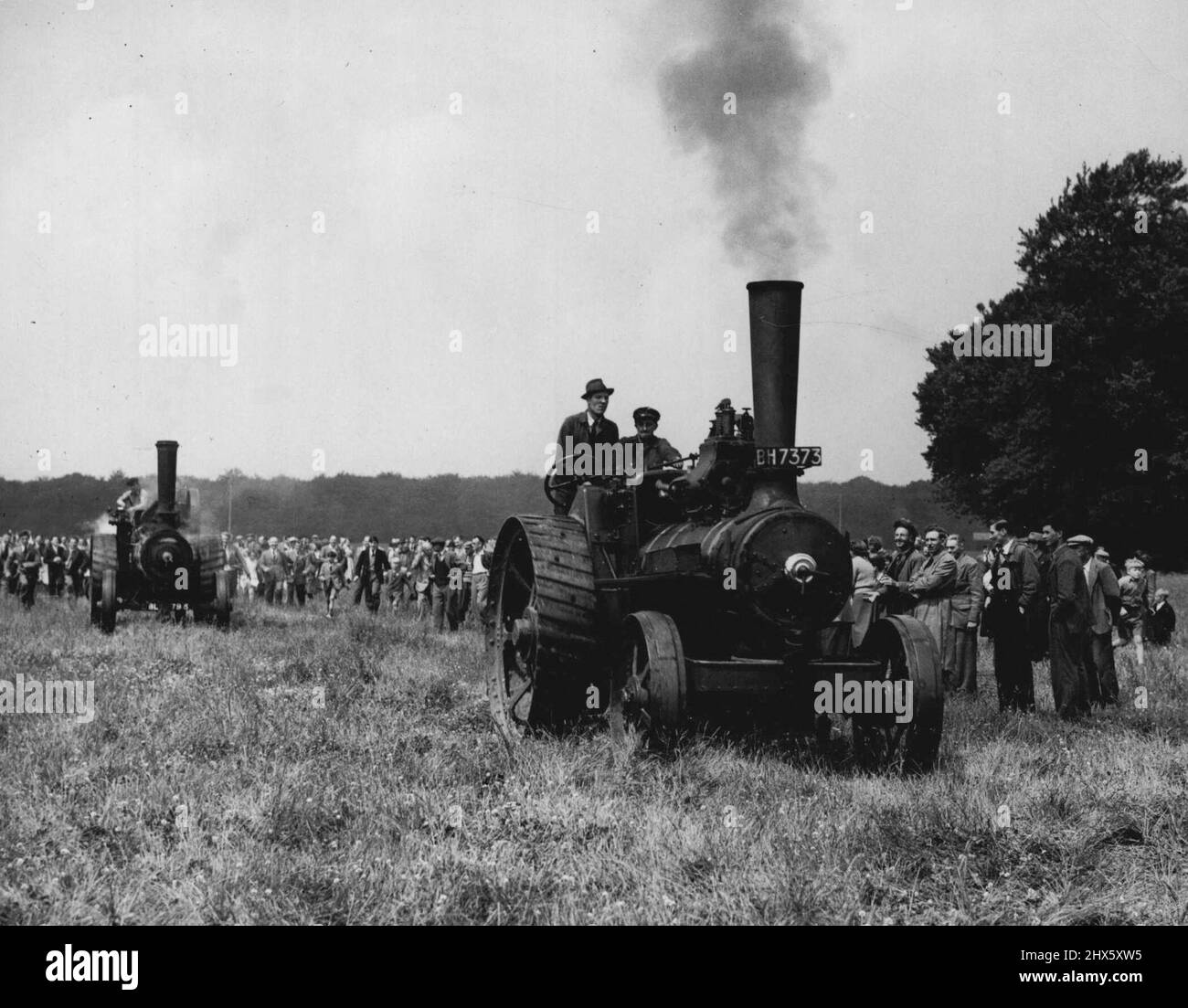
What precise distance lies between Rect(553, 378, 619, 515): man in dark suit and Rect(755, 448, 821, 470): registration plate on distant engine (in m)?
1.95

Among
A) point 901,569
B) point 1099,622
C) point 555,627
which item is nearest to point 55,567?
point 901,569

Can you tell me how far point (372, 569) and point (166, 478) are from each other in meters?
5.90

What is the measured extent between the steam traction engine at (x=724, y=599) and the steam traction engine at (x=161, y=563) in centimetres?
922

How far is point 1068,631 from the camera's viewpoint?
9406mm

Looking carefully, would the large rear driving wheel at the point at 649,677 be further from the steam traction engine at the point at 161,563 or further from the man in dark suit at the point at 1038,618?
the steam traction engine at the point at 161,563

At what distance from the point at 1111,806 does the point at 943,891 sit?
64.3 inches

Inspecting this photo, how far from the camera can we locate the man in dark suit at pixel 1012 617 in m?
9.61

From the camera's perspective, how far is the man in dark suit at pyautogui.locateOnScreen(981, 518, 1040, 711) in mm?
9609

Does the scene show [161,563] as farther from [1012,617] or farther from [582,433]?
[1012,617]


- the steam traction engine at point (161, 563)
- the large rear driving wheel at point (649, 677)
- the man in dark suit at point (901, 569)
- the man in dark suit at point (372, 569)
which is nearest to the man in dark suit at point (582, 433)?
the large rear driving wheel at point (649, 677)

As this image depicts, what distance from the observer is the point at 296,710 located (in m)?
8.09

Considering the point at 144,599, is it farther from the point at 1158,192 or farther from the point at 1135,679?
the point at 1158,192

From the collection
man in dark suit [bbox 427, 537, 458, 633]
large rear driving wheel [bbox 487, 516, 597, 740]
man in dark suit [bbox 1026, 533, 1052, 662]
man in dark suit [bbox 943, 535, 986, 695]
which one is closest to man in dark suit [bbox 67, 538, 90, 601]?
man in dark suit [bbox 427, 537, 458, 633]

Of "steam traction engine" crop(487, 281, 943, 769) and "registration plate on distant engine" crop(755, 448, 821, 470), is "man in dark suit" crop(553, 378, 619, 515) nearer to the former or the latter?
"steam traction engine" crop(487, 281, 943, 769)
